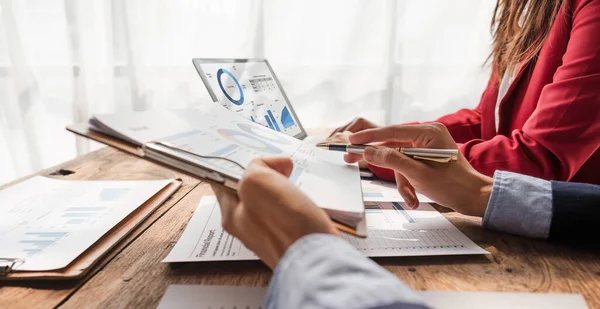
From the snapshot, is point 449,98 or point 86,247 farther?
point 449,98

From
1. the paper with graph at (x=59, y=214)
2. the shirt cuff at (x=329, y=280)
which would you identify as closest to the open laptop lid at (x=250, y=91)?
the paper with graph at (x=59, y=214)

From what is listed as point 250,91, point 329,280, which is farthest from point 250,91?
point 329,280

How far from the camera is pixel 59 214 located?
0.56 m

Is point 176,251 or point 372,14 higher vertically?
point 372,14

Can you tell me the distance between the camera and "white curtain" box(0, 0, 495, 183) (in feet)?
4.86

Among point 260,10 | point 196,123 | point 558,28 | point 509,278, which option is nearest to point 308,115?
point 260,10

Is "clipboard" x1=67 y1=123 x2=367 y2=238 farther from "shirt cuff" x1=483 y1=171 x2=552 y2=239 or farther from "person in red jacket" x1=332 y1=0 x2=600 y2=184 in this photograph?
"person in red jacket" x1=332 y1=0 x2=600 y2=184

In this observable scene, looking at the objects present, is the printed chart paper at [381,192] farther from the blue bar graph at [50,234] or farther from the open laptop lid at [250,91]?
the blue bar graph at [50,234]

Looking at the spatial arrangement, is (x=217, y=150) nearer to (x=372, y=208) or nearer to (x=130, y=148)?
(x=130, y=148)

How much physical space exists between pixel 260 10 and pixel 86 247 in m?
1.19

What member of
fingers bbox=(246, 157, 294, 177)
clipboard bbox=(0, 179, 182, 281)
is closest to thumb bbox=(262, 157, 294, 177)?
fingers bbox=(246, 157, 294, 177)

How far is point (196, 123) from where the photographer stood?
51 centimetres

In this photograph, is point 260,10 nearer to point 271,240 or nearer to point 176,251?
point 176,251

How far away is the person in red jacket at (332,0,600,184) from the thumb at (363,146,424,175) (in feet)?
0.65
